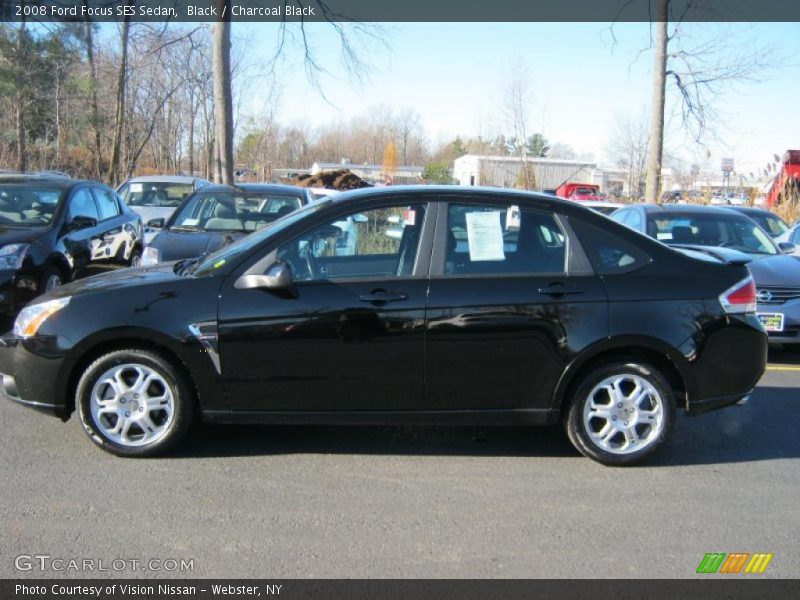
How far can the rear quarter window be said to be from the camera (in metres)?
4.42

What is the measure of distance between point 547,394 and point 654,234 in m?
4.82

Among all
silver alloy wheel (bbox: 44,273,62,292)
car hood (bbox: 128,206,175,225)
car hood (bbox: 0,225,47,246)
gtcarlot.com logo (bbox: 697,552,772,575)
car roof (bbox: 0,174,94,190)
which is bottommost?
gtcarlot.com logo (bbox: 697,552,772,575)

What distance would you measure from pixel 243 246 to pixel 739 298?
3.17 m

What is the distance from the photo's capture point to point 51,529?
344cm

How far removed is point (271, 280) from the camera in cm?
412

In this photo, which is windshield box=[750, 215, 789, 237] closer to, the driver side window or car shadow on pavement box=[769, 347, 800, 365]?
car shadow on pavement box=[769, 347, 800, 365]

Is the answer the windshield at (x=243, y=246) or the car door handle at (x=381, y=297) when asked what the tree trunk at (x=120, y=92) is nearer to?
the windshield at (x=243, y=246)

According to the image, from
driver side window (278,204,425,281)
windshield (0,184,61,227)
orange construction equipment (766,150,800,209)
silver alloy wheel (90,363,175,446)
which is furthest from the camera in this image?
orange construction equipment (766,150,800,209)

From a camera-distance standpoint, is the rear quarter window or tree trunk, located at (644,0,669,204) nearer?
the rear quarter window

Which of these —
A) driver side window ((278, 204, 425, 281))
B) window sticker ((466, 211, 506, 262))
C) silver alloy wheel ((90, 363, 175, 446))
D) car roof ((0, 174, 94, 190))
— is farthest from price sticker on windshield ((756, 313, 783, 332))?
car roof ((0, 174, 94, 190))

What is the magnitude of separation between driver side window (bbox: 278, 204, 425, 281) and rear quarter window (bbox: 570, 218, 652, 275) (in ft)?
3.40

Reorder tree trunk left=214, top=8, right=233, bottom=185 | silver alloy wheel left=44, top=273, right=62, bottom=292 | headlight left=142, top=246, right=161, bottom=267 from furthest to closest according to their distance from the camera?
tree trunk left=214, top=8, right=233, bottom=185, silver alloy wheel left=44, top=273, right=62, bottom=292, headlight left=142, top=246, right=161, bottom=267

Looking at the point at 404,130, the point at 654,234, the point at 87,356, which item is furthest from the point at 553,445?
the point at 404,130

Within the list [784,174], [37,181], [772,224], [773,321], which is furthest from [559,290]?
[784,174]
